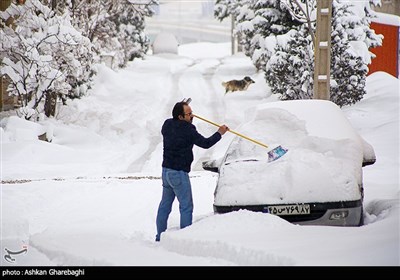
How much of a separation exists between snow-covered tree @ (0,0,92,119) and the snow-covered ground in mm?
961

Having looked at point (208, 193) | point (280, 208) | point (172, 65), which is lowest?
point (172, 65)

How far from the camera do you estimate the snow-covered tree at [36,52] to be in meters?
18.4

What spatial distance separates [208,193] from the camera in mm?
11633

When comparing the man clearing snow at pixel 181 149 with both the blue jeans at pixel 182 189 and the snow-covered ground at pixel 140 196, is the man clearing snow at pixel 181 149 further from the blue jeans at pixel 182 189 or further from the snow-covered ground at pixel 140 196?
the snow-covered ground at pixel 140 196

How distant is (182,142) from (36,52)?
437 inches

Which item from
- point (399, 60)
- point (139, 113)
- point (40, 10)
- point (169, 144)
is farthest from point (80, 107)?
point (169, 144)

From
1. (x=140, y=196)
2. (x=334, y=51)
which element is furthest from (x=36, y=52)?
(x=334, y=51)

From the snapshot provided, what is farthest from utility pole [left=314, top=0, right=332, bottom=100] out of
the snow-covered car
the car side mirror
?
the car side mirror

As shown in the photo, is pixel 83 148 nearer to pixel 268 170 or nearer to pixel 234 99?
pixel 234 99

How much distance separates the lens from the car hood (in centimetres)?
752

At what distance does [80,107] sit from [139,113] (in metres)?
2.09

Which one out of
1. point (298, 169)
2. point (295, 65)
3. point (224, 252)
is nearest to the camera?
point (224, 252)

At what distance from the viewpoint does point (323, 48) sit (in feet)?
47.7

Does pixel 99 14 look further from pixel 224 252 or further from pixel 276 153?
pixel 224 252
